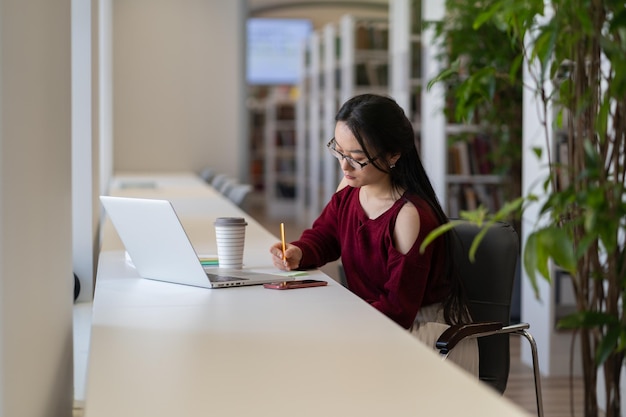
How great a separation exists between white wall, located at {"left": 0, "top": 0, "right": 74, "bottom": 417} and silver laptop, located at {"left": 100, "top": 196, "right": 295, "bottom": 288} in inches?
8.7

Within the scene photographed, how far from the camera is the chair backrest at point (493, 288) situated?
261 cm

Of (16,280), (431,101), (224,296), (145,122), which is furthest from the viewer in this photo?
(145,122)

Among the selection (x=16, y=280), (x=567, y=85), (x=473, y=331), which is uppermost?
(x=567, y=85)

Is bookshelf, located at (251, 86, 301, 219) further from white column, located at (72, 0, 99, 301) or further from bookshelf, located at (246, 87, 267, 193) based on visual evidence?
white column, located at (72, 0, 99, 301)

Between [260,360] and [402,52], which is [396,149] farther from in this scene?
[402,52]

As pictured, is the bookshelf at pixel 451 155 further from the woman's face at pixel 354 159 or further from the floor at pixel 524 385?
the woman's face at pixel 354 159

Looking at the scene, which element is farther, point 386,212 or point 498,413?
point 386,212

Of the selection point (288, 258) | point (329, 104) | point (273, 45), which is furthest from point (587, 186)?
point (273, 45)

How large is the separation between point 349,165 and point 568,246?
1.12 m

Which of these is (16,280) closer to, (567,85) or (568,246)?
(568,246)

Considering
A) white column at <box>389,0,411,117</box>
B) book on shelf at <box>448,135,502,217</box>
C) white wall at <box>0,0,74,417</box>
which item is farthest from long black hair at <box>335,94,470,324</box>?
white column at <box>389,0,411,117</box>

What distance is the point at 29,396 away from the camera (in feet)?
5.05

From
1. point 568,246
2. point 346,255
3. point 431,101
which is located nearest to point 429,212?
point 346,255

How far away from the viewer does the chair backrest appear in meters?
2.61
